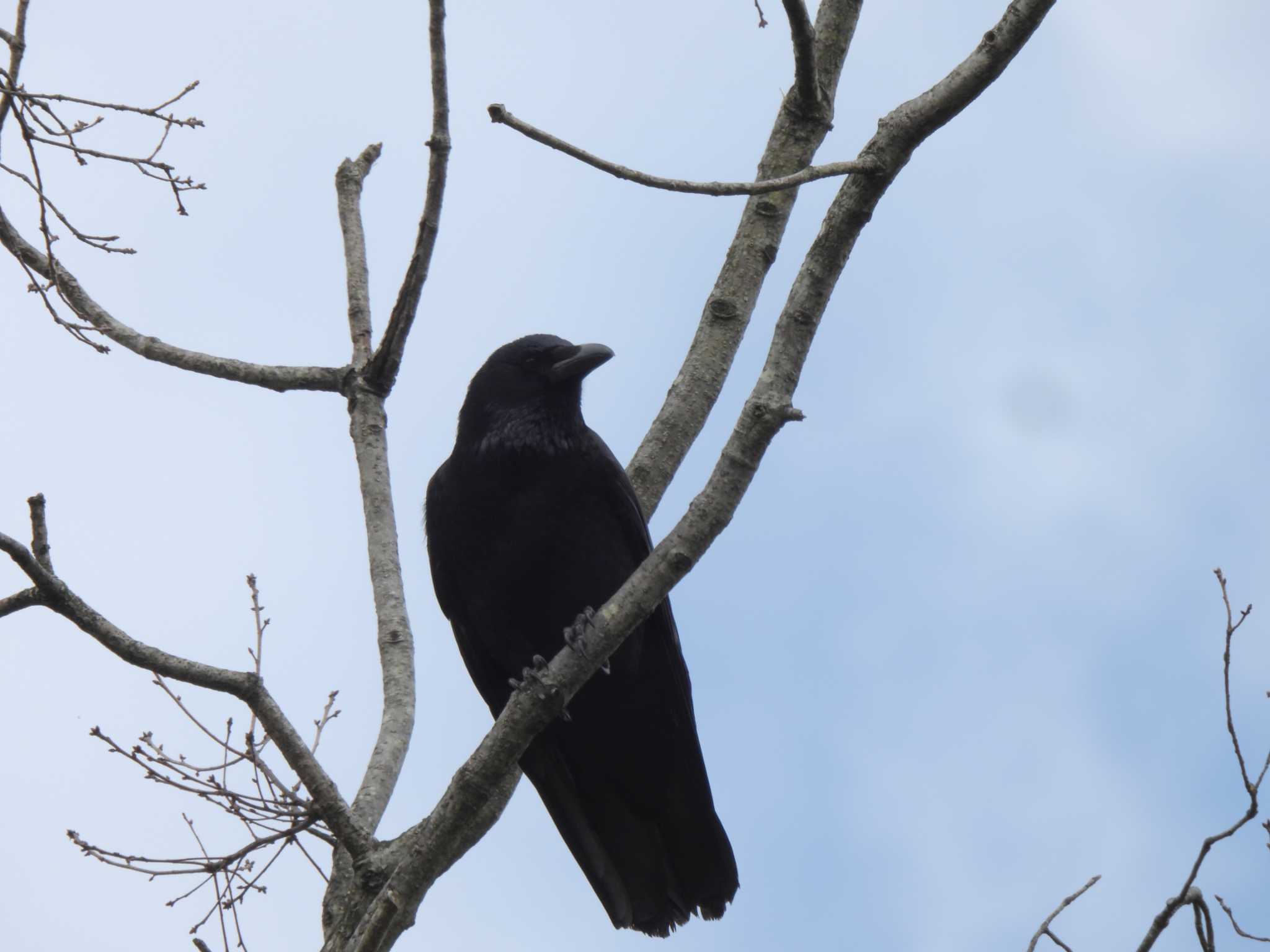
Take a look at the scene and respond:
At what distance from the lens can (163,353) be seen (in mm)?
5547

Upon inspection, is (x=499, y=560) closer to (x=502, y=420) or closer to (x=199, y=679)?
(x=502, y=420)

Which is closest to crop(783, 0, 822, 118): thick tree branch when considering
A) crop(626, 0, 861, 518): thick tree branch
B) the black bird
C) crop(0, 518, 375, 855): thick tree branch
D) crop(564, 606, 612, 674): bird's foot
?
crop(626, 0, 861, 518): thick tree branch

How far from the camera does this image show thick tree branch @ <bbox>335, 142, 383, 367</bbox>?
586 centimetres

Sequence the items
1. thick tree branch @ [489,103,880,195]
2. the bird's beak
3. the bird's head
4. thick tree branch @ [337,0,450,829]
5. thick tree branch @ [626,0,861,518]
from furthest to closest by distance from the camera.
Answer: the bird's beak
the bird's head
thick tree branch @ [626,0,861,518]
thick tree branch @ [337,0,450,829]
thick tree branch @ [489,103,880,195]

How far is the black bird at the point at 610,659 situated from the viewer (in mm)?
5242

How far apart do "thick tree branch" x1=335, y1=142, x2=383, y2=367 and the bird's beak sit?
0.82m

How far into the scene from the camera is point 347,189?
250 inches

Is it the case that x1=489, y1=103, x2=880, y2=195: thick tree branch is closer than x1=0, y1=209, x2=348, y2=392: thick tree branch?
Yes

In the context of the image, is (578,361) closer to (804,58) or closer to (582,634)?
(804,58)

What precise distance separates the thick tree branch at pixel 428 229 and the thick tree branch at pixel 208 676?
1716mm

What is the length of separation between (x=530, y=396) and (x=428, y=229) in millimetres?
1030

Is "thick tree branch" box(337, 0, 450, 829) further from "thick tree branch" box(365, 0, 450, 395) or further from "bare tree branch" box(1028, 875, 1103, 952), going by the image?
"bare tree branch" box(1028, 875, 1103, 952)

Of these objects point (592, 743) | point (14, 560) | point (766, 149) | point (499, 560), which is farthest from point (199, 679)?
point (766, 149)

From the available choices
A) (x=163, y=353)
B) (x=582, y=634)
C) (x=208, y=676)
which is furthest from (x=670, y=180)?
(x=163, y=353)
